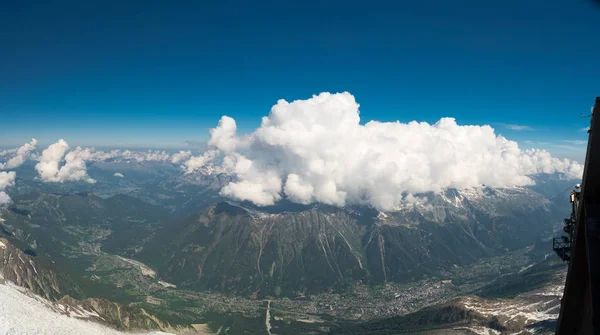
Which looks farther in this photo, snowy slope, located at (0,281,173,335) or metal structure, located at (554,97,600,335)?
snowy slope, located at (0,281,173,335)

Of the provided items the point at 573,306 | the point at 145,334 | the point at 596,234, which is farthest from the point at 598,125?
the point at 145,334

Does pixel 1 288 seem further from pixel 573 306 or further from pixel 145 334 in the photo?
pixel 573 306

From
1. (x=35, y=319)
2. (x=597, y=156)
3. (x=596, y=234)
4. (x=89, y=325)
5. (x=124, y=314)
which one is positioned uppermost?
(x=597, y=156)

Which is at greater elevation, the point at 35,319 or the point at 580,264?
the point at 580,264

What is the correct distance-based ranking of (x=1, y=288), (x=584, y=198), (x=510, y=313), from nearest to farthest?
(x=584, y=198) → (x=1, y=288) → (x=510, y=313)

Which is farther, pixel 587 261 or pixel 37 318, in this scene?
pixel 37 318
